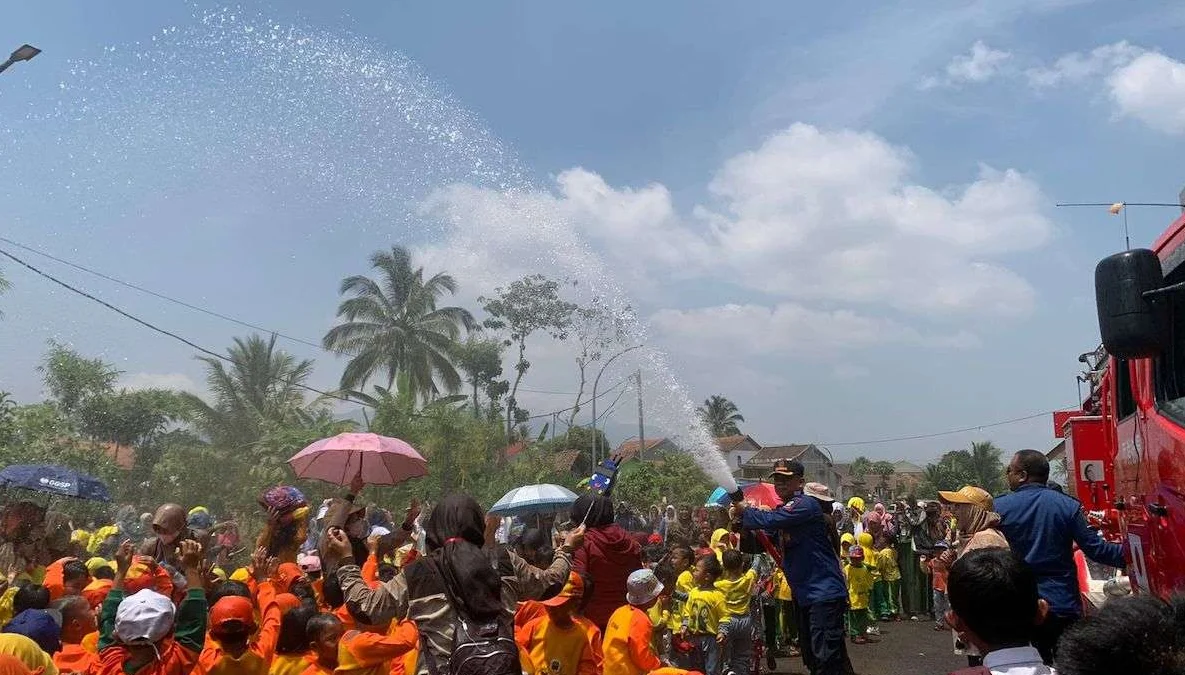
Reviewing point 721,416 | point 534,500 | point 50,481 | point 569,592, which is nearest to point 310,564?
point 569,592

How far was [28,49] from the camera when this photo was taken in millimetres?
10242

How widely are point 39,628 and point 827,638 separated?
4611mm

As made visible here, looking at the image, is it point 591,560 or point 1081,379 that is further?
point 1081,379

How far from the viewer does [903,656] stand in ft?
35.6

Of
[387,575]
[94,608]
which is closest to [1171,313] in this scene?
[387,575]

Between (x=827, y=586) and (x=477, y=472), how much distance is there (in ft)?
79.2

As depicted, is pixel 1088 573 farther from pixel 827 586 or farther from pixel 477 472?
pixel 477 472

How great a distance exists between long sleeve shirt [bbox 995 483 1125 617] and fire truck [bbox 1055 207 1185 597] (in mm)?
193

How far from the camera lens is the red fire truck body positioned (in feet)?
11.2

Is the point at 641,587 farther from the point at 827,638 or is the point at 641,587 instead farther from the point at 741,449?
the point at 741,449

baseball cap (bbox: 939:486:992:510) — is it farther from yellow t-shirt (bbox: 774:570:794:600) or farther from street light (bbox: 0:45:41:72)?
street light (bbox: 0:45:41:72)

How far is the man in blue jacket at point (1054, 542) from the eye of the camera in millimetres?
4825

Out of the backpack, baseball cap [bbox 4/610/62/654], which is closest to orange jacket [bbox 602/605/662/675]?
the backpack

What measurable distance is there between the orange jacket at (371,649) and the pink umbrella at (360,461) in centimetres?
554
